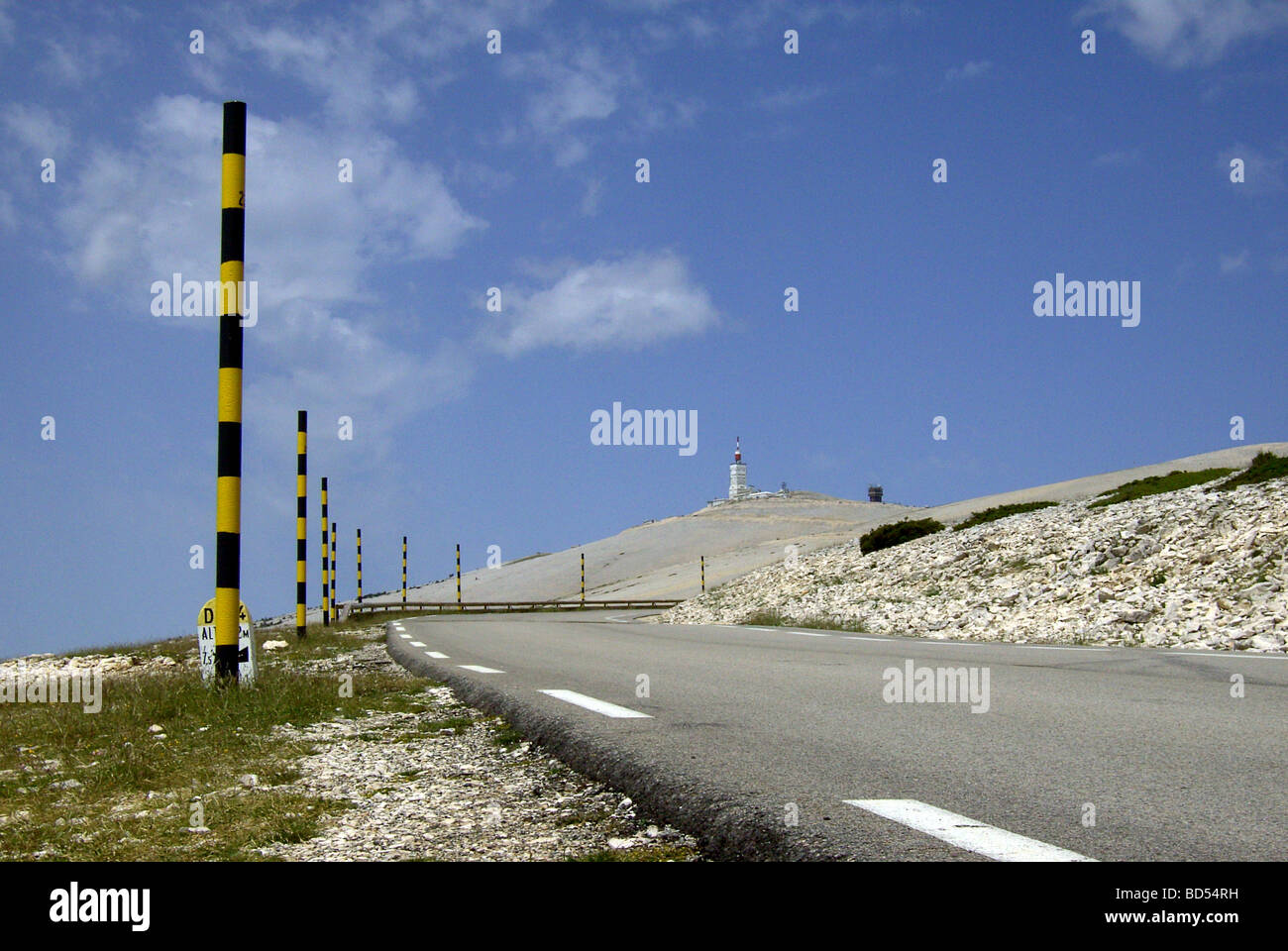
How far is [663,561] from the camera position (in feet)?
280

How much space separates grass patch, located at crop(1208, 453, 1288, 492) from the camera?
21766 millimetres

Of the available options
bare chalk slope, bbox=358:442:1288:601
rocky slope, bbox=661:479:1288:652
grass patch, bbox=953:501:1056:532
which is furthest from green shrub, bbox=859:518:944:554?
bare chalk slope, bbox=358:442:1288:601

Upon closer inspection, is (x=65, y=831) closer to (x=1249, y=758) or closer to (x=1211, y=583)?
(x=1249, y=758)

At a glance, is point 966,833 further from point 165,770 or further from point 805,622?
point 805,622

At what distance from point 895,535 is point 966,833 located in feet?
91.9

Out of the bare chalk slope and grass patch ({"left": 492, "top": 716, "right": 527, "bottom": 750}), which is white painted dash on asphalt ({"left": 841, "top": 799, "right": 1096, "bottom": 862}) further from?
the bare chalk slope

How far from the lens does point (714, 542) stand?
303 ft

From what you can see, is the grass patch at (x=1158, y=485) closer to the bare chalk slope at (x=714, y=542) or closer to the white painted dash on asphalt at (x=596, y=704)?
the bare chalk slope at (x=714, y=542)

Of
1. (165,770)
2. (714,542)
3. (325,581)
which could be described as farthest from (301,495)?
(714,542)

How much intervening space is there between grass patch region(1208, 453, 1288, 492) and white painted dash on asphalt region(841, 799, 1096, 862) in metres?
20.7

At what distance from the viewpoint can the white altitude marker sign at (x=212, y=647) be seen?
9492 mm
